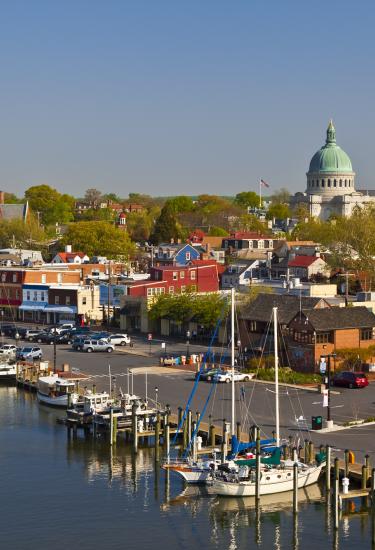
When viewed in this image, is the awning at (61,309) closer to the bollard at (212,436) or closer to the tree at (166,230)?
the bollard at (212,436)

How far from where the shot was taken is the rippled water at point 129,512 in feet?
123

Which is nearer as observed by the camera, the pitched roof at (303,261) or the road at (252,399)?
the road at (252,399)

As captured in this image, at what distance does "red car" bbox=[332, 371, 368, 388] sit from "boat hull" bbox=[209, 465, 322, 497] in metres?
19.1

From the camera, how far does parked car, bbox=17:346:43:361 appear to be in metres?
73.8

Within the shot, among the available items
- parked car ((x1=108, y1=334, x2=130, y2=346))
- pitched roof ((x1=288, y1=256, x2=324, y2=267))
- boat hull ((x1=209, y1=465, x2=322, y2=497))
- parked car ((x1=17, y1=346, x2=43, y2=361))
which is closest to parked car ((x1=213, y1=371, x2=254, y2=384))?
parked car ((x1=17, y1=346, x2=43, y2=361))

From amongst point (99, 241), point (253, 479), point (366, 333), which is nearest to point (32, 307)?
point (99, 241)

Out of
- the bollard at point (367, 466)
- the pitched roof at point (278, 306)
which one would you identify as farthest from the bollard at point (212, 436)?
the pitched roof at point (278, 306)

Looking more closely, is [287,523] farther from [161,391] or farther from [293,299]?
[293,299]

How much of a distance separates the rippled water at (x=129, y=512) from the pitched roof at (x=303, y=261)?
59429 millimetres

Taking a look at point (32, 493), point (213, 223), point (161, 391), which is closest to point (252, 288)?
point (161, 391)

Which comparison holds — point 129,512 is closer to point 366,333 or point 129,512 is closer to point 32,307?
point 366,333

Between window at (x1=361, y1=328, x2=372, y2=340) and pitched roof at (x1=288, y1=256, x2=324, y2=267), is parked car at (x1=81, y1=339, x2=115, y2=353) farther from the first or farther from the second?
pitched roof at (x1=288, y1=256, x2=324, y2=267)

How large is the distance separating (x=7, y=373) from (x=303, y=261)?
4542 centimetres

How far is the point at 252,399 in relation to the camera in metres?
56.9
